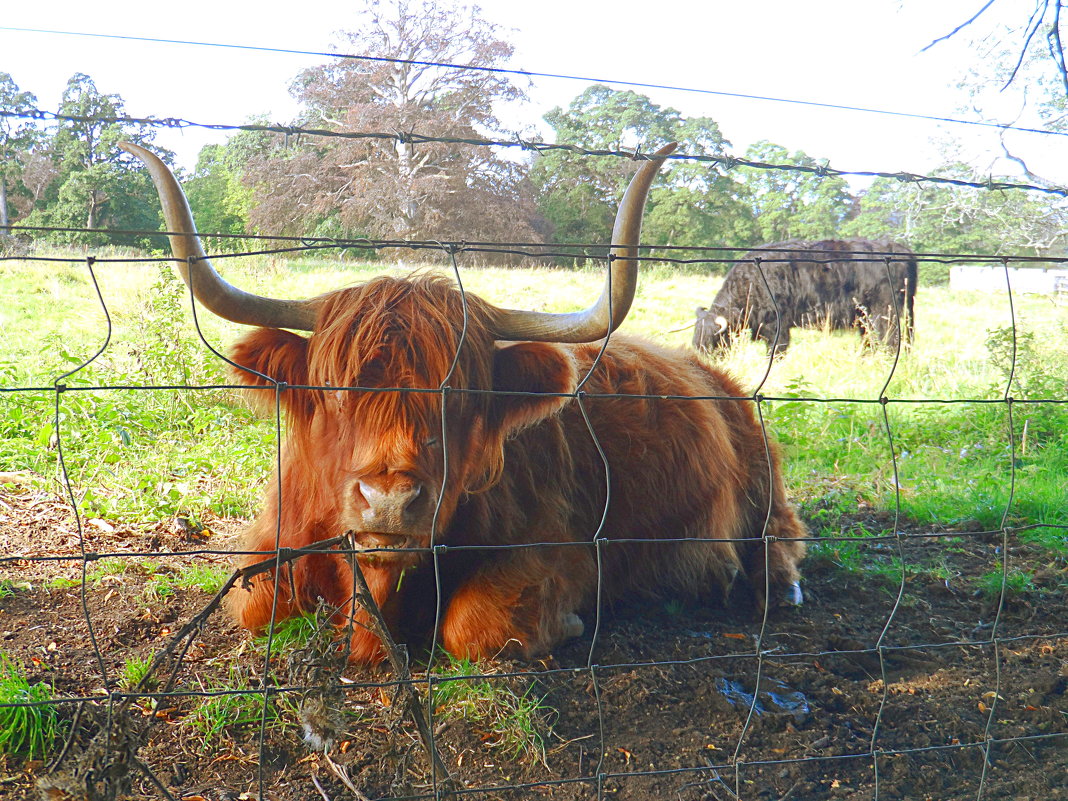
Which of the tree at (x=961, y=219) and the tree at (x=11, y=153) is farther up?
the tree at (x=961, y=219)

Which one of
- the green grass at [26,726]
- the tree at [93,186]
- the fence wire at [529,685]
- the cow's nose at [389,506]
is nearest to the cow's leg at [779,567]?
the fence wire at [529,685]

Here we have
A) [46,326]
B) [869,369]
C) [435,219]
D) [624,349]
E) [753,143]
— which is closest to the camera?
[624,349]

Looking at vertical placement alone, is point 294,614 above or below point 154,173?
below

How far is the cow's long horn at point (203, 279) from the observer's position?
1.82m

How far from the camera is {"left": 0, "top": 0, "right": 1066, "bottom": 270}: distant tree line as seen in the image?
9352 millimetres

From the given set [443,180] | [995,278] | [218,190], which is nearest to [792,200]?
[995,278]

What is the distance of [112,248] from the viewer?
444 inches

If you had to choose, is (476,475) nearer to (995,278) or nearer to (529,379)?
(529,379)

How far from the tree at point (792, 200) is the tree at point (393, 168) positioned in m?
5.36

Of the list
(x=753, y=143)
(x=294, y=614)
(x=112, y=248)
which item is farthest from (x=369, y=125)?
(x=294, y=614)

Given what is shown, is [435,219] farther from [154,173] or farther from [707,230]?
[154,173]

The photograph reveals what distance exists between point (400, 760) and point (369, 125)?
1497 centimetres

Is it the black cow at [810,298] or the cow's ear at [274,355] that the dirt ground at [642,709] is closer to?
the cow's ear at [274,355]

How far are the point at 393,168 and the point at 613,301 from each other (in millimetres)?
12610
